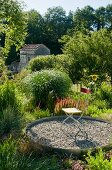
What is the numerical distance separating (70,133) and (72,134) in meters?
0.11

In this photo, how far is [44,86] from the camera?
47.4 feet

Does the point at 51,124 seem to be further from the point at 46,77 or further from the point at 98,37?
the point at 98,37

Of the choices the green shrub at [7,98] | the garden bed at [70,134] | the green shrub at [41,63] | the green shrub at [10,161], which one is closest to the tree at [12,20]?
the green shrub at [7,98]

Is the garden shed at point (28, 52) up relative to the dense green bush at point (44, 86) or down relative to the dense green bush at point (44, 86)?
down

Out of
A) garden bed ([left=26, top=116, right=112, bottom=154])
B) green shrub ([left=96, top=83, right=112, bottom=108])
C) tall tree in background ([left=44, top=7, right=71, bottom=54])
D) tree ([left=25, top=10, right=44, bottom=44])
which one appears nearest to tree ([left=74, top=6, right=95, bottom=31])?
tall tree in background ([left=44, top=7, right=71, bottom=54])

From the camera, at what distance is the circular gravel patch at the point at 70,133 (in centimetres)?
928

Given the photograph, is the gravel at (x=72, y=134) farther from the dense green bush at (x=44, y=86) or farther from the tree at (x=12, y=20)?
the tree at (x=12, y=20)

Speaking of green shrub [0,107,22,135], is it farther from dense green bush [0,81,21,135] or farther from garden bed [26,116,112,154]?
garden bed [26,116,112,154]

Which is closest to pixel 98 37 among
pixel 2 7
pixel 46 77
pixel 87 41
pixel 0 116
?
pixel 87 41

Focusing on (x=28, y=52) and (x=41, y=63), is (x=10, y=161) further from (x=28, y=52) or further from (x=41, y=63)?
(x=28, y=52)

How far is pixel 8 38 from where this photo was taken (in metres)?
14.3

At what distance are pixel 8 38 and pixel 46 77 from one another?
2.09 m

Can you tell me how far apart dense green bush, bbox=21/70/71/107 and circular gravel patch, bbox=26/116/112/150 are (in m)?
2.49

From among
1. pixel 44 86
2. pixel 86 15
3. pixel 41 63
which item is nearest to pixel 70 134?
pixel 44 86
